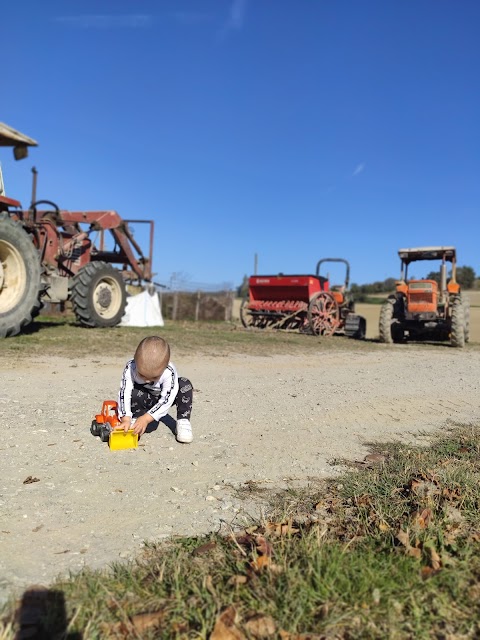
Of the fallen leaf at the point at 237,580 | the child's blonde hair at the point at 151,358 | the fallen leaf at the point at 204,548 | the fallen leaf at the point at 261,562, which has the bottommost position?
the fallen leaf at the point at 204,548

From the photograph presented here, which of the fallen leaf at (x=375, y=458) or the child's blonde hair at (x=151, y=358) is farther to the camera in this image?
the child's blonde hair at (x=151, y=358)

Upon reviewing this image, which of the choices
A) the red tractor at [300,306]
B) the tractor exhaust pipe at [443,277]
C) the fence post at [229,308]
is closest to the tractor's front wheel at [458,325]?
the tractor exhaust pipe at [443,277]

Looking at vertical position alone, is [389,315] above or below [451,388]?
above

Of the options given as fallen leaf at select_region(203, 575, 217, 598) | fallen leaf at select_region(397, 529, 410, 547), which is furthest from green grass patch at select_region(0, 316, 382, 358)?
fallen leaf at select_region(397, 529, 410, 547)

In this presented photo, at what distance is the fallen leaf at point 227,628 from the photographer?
185 cm

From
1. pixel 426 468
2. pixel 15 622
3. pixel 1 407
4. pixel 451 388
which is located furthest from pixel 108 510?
pixel 451 388

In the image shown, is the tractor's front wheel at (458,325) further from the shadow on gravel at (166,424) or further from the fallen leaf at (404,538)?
the fallen leaf at (404,538)

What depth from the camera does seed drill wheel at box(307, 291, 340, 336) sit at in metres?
15.9

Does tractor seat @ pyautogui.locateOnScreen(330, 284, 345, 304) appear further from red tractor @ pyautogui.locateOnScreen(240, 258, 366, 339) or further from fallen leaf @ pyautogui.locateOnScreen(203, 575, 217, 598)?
fallen leaf @ pyautogui.locateOnScreen(203, 575, 217, 598)

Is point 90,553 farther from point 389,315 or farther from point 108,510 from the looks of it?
point 389,315

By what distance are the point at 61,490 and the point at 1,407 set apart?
6.21ft

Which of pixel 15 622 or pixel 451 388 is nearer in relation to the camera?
pixel 15 622

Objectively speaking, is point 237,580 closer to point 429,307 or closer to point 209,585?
point 209,585

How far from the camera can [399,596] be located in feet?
6.81
